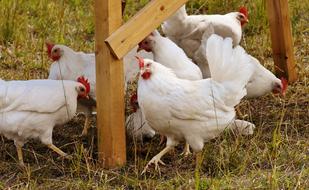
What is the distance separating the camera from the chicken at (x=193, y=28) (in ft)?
20.3

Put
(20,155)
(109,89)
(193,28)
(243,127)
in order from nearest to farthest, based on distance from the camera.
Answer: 1. (109,89)
2. (20,155)
3. (243,127)
4. (193,28)

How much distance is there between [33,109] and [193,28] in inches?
70.7

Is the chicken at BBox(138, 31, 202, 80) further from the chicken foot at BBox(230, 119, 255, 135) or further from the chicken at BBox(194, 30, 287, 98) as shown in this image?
the chicken at BBox(194, 30, 287, 98)

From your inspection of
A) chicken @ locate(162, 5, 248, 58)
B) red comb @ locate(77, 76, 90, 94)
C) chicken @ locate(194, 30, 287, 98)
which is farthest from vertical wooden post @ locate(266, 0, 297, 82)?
red comb @ locate(77, 76, 90, 94)

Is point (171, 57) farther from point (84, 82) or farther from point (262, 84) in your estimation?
point (262, 84)

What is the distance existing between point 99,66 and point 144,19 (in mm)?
375

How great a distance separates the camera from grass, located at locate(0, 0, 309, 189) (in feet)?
14.8

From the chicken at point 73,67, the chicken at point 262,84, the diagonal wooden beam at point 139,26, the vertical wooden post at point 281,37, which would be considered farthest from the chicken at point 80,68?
the vertical wooden post at point 281,37

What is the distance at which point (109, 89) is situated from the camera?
456 centimetres

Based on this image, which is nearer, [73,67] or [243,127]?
[243,127]

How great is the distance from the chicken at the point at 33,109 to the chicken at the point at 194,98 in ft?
1.85

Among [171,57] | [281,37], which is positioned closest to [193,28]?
[281,37]

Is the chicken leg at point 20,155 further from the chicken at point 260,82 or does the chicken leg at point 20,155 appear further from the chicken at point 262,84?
the chicken at point 262,84

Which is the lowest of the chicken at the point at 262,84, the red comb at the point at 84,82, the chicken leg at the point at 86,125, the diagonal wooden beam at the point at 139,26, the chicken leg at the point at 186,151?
the chicken leg at the point at 186,151
